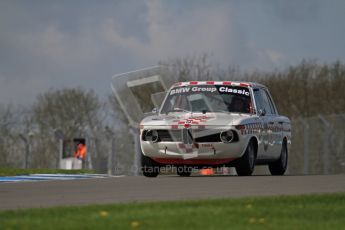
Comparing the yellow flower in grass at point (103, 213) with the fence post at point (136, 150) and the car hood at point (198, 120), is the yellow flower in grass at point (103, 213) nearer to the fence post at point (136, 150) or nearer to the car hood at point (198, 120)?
the car hood at point (198, 120)

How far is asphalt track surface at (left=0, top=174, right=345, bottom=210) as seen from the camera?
11.8m

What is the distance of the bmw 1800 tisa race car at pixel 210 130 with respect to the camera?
17094 millimetres

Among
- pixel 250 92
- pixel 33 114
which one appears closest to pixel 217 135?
pixel 250 92

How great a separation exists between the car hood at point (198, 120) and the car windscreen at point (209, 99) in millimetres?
473

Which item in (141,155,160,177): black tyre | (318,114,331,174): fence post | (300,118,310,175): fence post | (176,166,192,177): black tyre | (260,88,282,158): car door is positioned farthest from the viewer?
(300,118,310,175): fence post

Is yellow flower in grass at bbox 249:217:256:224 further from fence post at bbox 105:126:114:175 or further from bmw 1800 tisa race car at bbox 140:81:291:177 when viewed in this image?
fence post at bbox 105:126:114:175

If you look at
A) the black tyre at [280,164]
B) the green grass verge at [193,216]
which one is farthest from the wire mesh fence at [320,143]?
the green grass verge at [193,216]

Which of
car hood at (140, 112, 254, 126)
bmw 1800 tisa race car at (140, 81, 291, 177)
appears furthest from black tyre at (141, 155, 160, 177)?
car hood at (140, 112, 254, 126)

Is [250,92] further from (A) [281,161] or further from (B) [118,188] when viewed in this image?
(B) [118,188]

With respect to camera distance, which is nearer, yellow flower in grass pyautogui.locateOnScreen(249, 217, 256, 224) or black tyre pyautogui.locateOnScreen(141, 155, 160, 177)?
yellow flower in grass pyautogui.locateOnScreen(249, 217, 256, 224)

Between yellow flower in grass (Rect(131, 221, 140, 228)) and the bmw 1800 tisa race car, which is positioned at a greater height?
the bmw 1800 tisa race car

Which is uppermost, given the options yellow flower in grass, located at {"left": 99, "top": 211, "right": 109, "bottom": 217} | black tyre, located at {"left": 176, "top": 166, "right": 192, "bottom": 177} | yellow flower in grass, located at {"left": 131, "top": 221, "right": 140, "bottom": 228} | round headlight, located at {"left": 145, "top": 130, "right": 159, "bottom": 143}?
round headlight, located at {"left": 145, "top": 130, "right": 159, "bottom": 143}

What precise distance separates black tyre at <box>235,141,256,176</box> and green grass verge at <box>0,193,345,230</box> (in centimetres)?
639

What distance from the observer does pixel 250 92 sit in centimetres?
1870
